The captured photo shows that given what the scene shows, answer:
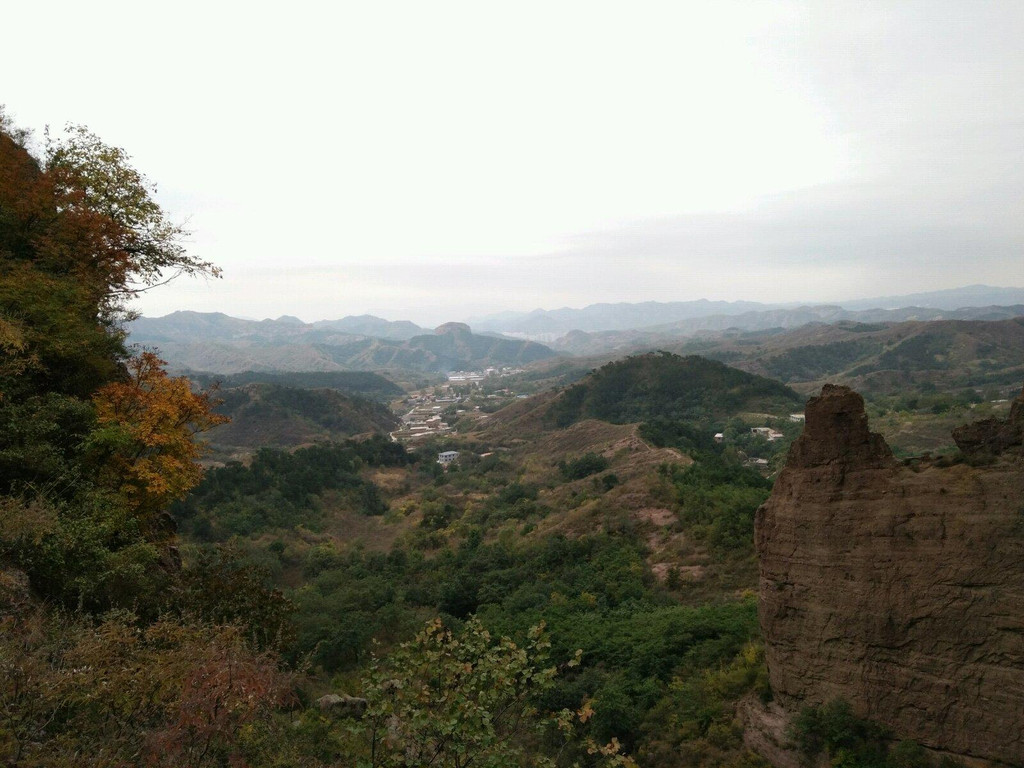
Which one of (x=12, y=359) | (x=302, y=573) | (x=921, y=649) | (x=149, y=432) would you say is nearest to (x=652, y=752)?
(x=921, y=649)

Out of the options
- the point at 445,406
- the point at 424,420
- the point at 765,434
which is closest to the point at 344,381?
the point at 445,406

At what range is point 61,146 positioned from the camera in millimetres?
15141

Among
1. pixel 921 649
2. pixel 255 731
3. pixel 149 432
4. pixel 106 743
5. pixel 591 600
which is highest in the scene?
pixel 149 432

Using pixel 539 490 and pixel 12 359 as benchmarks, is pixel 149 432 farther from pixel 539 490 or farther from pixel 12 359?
pixel 539 490

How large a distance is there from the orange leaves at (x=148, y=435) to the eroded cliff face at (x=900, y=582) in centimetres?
1283

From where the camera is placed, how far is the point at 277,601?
11.6 m

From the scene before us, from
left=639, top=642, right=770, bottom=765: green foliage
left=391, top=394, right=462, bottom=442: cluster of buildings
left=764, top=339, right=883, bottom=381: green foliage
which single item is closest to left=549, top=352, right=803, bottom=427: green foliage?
left=391, top=394, right=462, bottom=442: cluster of buildings

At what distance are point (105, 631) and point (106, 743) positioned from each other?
1640 mm

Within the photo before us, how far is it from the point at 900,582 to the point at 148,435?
14.7 metres

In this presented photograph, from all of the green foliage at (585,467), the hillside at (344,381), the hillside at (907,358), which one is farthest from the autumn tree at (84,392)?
the hillside at (344,381)

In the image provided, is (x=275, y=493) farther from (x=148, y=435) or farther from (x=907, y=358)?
(x=907, y=358)

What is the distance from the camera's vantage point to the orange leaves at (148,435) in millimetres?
11109

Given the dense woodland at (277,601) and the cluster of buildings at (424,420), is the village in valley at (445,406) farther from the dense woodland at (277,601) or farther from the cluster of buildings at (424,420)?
the dense woodland at (277,601)

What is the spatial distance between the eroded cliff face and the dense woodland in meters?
0.84
